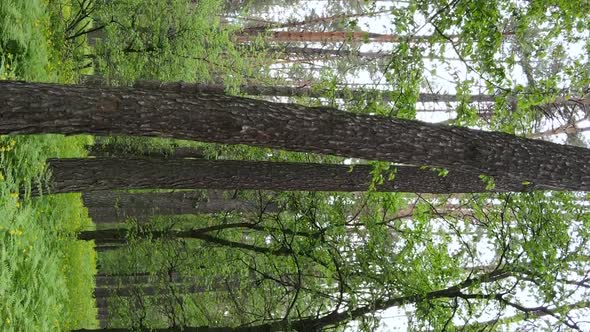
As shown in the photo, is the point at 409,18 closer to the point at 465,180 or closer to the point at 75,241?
the point at 465,180

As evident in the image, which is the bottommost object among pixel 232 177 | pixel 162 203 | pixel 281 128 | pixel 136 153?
pixel 281 128

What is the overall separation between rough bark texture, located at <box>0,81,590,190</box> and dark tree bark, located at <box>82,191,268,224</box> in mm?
8427

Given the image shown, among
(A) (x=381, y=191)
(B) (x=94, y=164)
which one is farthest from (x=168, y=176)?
(A) (x=381, y=191)

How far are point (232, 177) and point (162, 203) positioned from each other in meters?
8.08

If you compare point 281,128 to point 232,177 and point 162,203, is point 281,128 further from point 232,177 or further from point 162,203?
point 162,203

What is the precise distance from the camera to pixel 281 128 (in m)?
6.36

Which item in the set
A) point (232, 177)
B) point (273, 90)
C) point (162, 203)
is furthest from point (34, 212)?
point (273, 90)

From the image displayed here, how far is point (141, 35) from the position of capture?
14367 millimetres

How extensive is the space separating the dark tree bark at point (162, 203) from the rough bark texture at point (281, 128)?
27.6 ft

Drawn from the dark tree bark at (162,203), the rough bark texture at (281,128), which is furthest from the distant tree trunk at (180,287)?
the rough bark texture at (281,128)

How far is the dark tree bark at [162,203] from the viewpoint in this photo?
1599 centimetres

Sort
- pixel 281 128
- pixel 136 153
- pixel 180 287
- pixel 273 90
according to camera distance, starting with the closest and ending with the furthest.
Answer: pixel 281 128
pixel 180 287
pixel 273 90
pixel 136 153

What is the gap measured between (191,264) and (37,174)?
203 inches

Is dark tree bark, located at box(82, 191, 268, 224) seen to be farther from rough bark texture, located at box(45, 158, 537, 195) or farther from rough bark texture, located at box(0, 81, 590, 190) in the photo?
rough bark texture, located at box(0, 81, 590, 190)
